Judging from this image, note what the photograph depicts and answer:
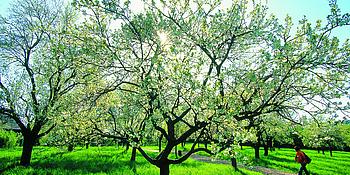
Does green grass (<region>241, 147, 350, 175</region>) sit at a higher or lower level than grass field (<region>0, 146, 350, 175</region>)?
lower

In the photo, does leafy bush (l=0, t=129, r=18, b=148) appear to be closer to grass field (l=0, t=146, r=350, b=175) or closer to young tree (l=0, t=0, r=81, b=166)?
grass field (l=0, t=146, r=350, b=175)

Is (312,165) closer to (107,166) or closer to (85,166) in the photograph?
(107,166)

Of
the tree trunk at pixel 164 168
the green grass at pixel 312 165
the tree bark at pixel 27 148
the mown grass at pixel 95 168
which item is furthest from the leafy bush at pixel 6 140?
the tree trunk at pixel 164 168

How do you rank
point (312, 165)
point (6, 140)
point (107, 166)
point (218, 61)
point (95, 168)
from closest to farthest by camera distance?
point (218, 61), point (95, 168), point (107, 166), point (312, 165), point (6, 140)

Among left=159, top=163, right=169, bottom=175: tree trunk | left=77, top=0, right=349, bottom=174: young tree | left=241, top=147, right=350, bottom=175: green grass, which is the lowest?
left=241, top=147, right=350, bottom=175: green grass

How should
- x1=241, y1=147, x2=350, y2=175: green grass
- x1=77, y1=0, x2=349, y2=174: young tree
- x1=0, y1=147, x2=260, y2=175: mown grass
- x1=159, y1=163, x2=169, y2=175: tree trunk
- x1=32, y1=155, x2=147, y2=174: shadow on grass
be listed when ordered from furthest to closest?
x1=241, y1=147, x2=350, y2=175: green grass → x1=32, y1=155, x2=147, y2=174: shadow on grass → x1=0, y1=147, x2=260, y2=175: mown grass → x1=159, y1=163, x2=169, y2=175: tree trunk → x1=77, y1=0, x2=349, y2=174: young tree

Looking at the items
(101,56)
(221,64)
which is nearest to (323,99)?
(221,64)

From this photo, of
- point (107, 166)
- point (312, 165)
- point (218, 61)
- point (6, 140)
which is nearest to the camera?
point (218, 61)

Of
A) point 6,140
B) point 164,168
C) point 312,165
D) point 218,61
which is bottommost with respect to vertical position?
point 312,165

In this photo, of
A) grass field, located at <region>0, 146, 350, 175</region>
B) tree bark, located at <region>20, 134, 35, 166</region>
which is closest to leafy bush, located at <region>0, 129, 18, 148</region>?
grass field, located at <region>0, 146, 350, 175</region>

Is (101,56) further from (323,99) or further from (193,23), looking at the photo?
(323,99)

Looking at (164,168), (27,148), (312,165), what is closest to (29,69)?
(27,148)

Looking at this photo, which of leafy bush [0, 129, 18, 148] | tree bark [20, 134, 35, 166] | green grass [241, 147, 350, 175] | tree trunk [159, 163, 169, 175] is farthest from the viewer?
leafy bush [0, 129, 18, 148]

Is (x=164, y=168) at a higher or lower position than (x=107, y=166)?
higher
